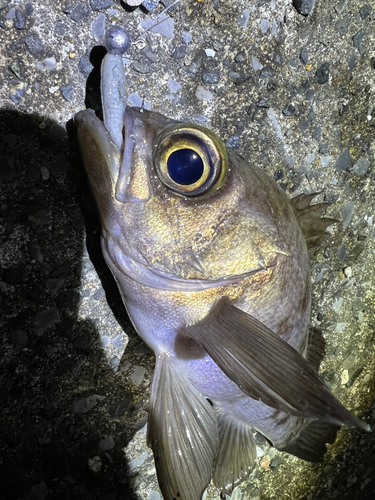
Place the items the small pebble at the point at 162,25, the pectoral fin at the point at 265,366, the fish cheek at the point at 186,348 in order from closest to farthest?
1. the pectoral fin at the point at 265,366
2. the fish cheek at the point at 186,348
3. the small pebble at the point at 162,25

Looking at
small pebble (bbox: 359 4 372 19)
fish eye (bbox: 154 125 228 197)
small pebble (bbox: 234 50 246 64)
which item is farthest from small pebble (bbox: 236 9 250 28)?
fish eye (bbox: 154 125 228 197)

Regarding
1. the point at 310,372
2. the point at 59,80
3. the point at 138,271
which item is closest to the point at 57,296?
the point at 138,271

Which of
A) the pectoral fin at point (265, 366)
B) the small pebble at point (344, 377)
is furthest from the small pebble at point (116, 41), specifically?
the small pebble at point (344, 377)

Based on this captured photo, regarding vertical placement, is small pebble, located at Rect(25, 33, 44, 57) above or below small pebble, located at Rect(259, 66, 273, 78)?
above

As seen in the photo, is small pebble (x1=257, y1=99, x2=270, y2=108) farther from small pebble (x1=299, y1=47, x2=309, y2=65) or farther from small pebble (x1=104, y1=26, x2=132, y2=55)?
small pebble (x1=104, y1=26, x2=132, y2=55)

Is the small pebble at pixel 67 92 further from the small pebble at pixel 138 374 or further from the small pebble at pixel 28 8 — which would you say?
the small pebble at pixel 138 374

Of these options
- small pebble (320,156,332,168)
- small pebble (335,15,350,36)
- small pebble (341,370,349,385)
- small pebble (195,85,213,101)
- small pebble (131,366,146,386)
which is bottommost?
small pebble (341,370,349,385)
